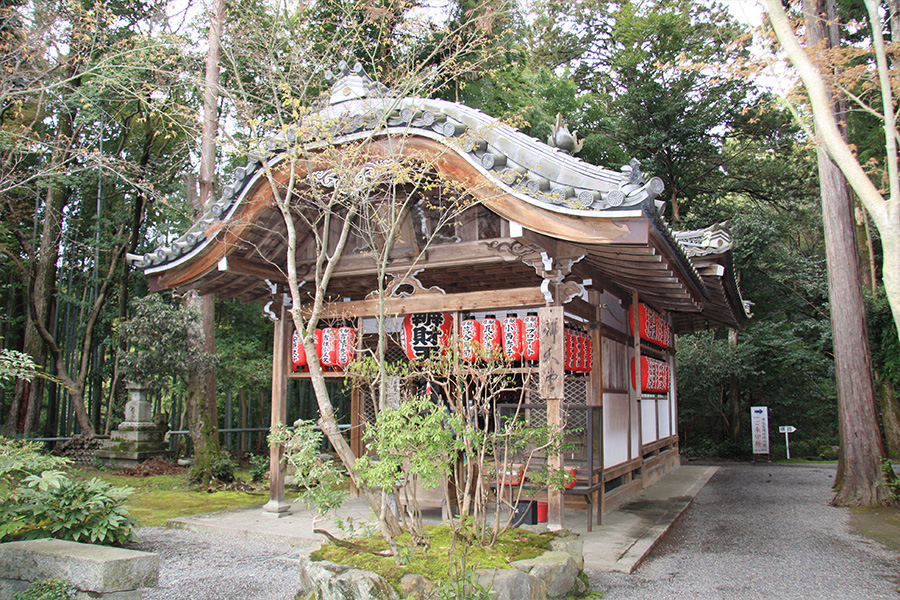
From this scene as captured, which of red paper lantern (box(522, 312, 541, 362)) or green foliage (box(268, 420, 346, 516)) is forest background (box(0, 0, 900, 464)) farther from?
green foliage (box(268, 420, 346, 516))

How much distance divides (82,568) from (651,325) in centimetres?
946

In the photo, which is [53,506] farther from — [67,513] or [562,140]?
[562,140]

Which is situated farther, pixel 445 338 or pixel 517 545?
pixel 445 338

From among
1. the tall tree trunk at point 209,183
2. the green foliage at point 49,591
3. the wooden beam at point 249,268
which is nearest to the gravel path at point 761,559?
the green foliage at point 49,591

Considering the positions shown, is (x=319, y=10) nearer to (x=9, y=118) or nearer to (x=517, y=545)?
(x=9, y=118)

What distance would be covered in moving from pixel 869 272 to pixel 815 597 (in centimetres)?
1857

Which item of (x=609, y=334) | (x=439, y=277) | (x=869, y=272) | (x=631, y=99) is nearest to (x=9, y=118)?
(x=439, y=277)

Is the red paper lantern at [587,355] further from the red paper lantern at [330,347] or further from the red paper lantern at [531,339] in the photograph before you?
the red paper lantern at [330,347]

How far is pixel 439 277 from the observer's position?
9406 millimetres

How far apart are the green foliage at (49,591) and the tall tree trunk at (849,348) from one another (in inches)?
428

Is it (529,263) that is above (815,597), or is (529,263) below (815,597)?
above

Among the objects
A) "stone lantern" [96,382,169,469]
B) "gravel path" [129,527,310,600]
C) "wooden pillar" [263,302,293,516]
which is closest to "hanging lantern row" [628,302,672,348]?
"wooden pillar" [263,302,293,516]

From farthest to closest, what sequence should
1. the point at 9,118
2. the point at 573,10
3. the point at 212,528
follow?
the point at 573,10
the point at 9,118
the point at 212,528

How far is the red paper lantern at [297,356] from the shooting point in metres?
8.99
